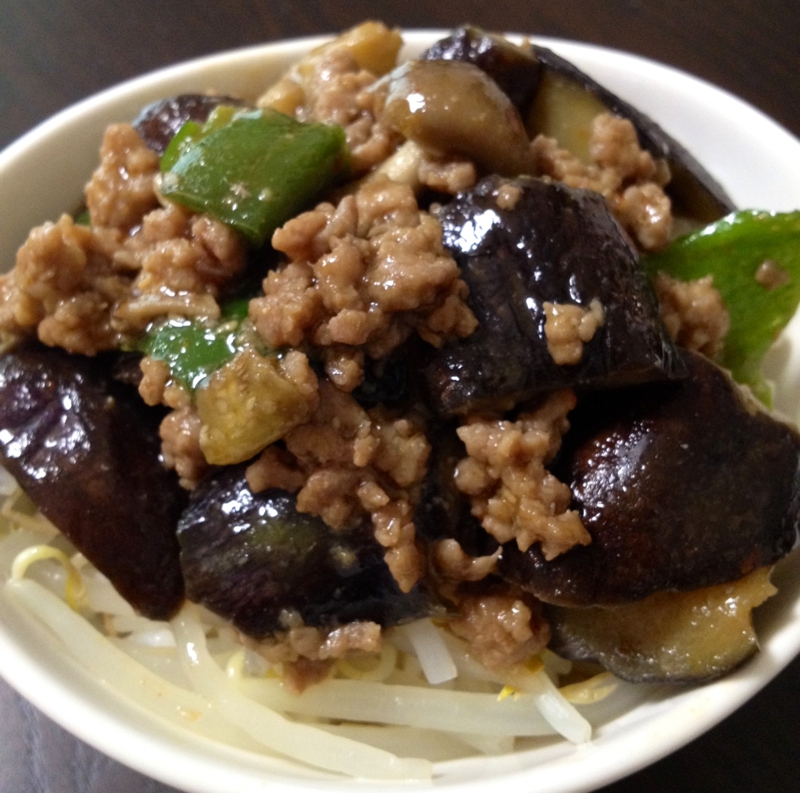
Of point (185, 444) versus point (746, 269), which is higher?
point (185, 444)

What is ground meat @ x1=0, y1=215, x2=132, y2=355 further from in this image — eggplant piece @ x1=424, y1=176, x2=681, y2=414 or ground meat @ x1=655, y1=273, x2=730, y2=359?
ground meat @ x1=655, y1=273, x2=730, y2=359

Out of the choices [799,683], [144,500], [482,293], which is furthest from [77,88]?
[799,683]

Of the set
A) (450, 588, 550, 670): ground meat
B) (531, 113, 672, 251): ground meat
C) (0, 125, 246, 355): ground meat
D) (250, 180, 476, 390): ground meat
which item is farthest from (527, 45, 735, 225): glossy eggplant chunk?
(450, 588, 550, 670): ground meat

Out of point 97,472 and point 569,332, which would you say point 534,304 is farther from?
point 97,472

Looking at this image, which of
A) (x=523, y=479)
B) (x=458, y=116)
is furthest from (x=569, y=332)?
(x=458, y=116)

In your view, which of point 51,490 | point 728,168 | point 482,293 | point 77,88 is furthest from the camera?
point 77,88

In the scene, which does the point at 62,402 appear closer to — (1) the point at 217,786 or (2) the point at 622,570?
(1) the point at 217,786
